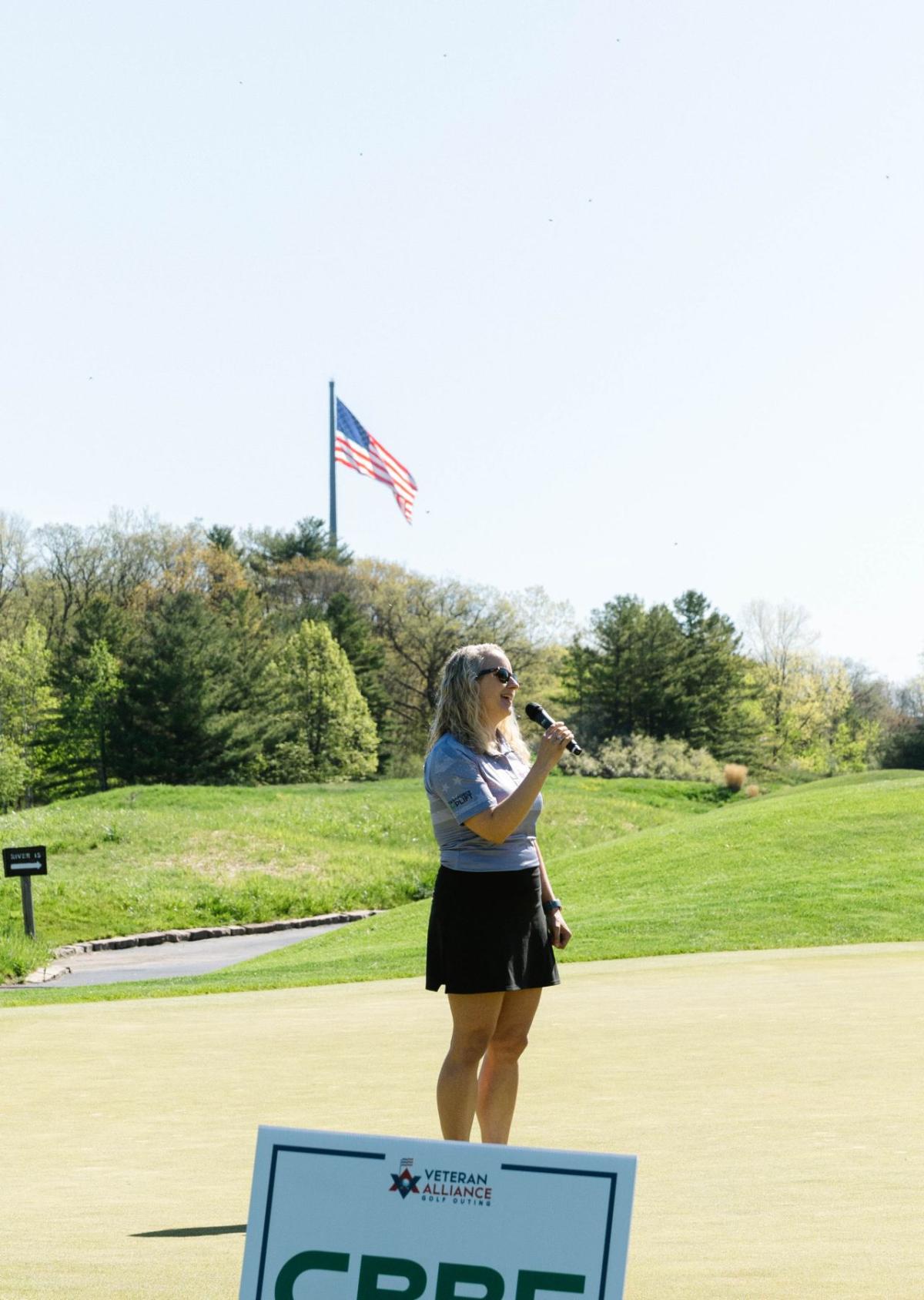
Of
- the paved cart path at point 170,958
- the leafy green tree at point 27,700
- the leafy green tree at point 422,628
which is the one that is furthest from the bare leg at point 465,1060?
the leafy green tree at point 422,628

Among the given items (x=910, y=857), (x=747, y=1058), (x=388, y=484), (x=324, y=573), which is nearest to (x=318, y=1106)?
(x=747, y=1058)

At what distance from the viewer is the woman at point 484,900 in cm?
521

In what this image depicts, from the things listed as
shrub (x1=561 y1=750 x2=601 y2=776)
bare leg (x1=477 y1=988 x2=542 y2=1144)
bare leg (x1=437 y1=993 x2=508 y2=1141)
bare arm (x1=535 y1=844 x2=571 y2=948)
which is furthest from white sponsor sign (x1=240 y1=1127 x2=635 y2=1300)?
shrub (x1=561 y1=750 x2=601 y2=776)

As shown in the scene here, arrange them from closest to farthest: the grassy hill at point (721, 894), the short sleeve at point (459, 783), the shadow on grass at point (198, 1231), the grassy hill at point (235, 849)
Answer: the shadow on grass at point (198, 1231), the short sleeve at point (459, 783), the grassy hill at point (721, 894), the grassy hill at point (235, 849)

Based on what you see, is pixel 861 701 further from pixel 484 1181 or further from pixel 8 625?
pixel 484 1181

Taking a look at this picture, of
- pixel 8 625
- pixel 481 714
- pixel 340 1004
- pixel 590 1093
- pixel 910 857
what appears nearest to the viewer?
pixel 481 714

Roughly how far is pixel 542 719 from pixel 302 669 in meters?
57.6

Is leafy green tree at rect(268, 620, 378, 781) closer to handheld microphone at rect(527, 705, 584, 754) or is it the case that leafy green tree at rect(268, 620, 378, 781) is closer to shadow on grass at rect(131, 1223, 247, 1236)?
handheld microphone at rect(527, 705, 584, 754)

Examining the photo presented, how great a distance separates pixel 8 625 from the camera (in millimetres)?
66375

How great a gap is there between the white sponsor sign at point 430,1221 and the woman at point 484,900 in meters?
2.34

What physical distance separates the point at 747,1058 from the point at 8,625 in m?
60.9

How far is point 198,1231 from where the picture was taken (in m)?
5.01

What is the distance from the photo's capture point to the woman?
5.21 metres

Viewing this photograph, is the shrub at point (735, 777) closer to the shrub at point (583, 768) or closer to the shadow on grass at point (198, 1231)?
the shrub at point (583, 768)
